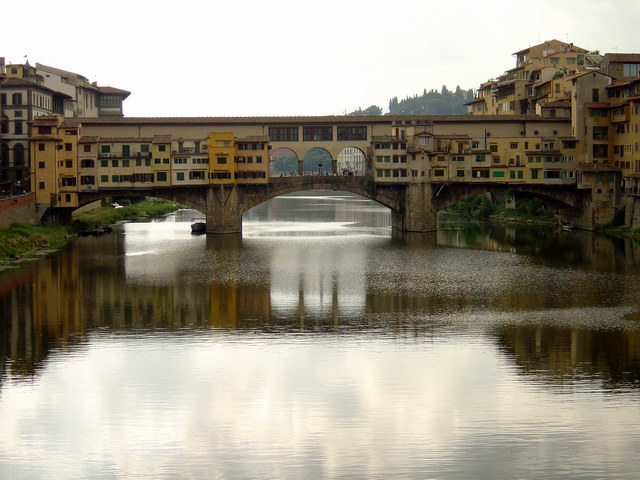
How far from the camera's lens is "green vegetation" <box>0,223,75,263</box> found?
2083 inches

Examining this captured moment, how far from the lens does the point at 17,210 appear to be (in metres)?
60.8

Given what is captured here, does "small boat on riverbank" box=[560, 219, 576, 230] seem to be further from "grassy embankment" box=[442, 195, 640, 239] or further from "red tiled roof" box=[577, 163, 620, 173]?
"red tiled roof" box=[577, 163, 620, 173]

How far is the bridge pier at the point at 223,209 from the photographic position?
229 ft

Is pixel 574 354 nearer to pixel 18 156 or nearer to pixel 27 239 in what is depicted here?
pixel 27 239

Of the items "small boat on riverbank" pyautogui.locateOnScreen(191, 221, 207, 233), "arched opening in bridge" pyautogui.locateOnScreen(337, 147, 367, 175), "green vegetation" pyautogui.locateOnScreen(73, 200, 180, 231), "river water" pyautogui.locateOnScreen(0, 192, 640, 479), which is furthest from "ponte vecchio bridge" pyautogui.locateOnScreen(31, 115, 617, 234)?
"arched opening in bridge" pyautogui.locateOnScreen(337, 147, 367, 175)

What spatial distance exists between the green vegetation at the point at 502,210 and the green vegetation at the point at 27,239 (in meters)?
36.7

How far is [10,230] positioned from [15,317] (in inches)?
872

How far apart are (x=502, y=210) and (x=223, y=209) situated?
2811cm

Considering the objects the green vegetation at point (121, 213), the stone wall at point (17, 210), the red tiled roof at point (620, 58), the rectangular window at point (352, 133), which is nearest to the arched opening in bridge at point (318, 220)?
the rectangular window at point (352, 133)

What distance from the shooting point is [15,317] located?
36312 mm

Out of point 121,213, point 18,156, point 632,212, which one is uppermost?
point 18,156

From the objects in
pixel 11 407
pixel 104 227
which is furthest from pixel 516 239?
pixel 11 407

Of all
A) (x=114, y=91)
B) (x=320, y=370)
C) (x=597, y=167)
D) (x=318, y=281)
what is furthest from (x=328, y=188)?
(x=320, y=370)

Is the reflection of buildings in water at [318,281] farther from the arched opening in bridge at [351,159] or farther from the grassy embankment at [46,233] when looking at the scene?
the arched opening in bridge at [351,159]
